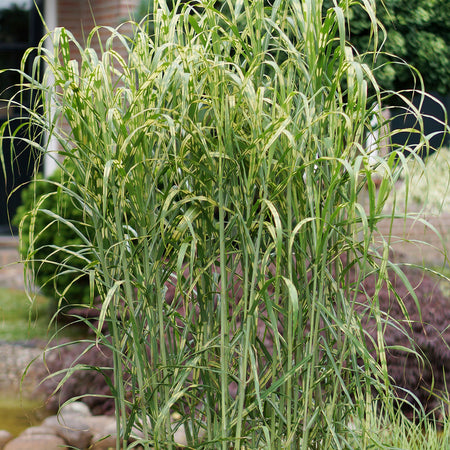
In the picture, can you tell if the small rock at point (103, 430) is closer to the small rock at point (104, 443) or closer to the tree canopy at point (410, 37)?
the small rock at point (104, 443)

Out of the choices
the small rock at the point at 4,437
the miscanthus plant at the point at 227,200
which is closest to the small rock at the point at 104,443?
the small rock at the point at 4,437

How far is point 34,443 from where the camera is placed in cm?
341

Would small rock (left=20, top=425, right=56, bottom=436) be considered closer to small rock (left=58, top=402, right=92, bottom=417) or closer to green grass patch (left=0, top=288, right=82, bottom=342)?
small rock (left=58, top=402, right=92, bottom=417)


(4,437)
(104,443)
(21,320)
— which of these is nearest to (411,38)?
(104,443)

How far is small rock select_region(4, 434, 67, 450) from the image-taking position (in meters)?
3.40

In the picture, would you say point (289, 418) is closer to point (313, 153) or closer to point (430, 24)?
point (313, 153)

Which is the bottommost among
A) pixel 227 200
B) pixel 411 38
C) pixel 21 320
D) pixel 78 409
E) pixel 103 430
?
pixel 21 320

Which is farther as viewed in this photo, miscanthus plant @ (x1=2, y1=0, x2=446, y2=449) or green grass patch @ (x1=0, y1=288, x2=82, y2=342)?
green grass patch @ (x1=0, y1=288, x2=82, y2=342)

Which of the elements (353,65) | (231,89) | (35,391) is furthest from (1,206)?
(353,65)

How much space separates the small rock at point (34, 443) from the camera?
3.40 metres

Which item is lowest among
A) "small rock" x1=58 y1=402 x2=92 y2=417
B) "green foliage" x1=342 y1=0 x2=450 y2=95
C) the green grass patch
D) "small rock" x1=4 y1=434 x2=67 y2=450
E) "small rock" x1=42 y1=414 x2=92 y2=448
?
the green grass patch

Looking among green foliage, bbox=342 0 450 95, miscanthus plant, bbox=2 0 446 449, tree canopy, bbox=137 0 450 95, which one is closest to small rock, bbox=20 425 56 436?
miscanthus plant, bbox=2 0 446 449

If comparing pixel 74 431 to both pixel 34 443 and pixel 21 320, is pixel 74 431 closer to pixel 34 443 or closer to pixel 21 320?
pixel 34 443

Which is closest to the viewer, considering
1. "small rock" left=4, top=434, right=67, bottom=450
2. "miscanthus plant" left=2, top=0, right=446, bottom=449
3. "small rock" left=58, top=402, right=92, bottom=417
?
"miscanthus plant" left=2, top=0, right=446, bottom=449
